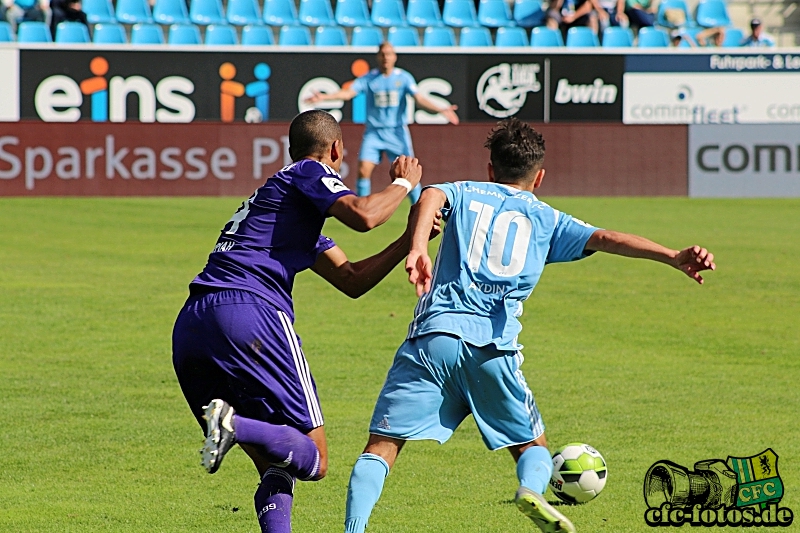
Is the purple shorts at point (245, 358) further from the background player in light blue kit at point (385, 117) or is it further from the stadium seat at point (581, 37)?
the stadium seat at point (581, 37)

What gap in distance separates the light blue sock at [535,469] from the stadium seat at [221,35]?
20.1 metres

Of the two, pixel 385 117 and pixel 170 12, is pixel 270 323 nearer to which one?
pixel 385 117

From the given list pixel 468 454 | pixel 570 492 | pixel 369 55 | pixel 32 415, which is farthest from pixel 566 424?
pixel 369 55

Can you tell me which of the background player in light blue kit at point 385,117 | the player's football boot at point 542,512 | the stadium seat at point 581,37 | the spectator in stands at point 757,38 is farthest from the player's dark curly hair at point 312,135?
the spectator in stands at point 757,38

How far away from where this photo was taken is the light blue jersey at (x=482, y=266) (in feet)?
15.0

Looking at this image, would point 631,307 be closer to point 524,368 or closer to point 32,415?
point 524,368

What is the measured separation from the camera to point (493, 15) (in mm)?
25844

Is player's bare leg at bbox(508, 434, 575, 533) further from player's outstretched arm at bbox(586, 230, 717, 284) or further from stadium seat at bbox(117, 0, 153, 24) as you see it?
stadium seat at bbox(117, 0, 153, 24)

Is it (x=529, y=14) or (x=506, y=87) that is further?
(x=529, y=14)

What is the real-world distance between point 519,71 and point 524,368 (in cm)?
1583

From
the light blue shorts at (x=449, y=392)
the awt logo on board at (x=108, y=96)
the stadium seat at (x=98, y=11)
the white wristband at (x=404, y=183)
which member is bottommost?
the light blue shorts at (x=449, y=392)

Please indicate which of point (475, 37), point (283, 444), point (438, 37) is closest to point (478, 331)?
point (283, 444)

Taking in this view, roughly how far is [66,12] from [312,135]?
783 inches

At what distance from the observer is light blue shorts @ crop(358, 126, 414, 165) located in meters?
17.6
